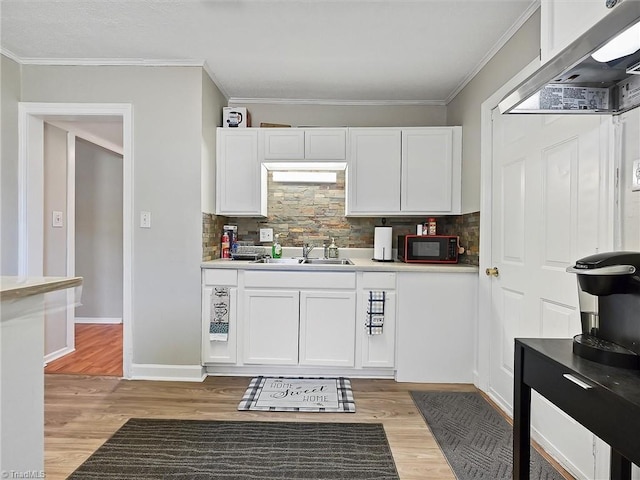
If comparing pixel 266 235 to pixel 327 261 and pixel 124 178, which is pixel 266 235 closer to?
pixel 327 261

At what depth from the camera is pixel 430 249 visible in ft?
10.1

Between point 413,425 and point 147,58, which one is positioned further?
point 147,58

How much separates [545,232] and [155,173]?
268 cm

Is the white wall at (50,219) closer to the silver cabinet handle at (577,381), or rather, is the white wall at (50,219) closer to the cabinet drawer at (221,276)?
the cabinet drawer at (221,276)

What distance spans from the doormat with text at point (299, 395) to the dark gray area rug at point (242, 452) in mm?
200

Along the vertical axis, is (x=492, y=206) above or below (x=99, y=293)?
above

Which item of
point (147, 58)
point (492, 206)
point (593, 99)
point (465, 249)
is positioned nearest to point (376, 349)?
point (465, 249)

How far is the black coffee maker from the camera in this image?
1.08 meters

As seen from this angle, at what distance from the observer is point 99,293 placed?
187 inches

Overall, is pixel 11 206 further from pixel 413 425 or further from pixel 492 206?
pixel 492 206

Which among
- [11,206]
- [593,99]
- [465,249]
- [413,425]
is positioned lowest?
[413,425]

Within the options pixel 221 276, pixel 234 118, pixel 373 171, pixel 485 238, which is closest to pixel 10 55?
pixel 234 118

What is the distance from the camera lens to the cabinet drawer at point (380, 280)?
2898mm

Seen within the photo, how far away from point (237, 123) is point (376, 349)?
7.28 ft
